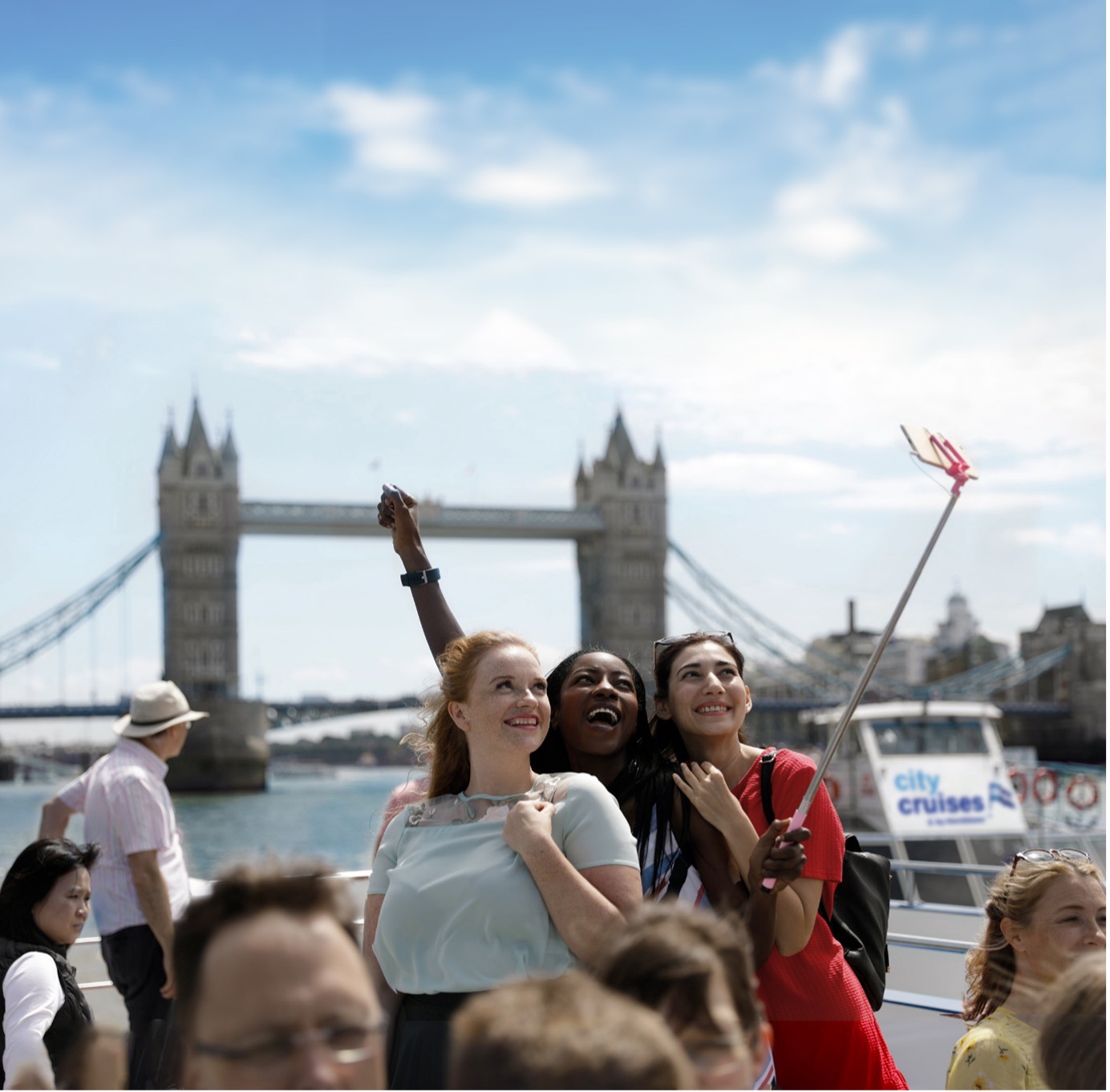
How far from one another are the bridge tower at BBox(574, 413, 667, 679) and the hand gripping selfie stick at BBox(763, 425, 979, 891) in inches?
1695

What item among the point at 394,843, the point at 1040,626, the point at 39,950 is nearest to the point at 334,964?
the point at 394,843

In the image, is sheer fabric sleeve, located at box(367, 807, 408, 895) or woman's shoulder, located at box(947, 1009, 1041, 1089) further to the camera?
sheer fabric sleeve, located at box(367, 807, 408, 895)

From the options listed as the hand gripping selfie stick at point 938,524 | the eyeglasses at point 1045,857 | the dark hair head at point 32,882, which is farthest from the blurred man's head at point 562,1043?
the dark hair head at point 32,882

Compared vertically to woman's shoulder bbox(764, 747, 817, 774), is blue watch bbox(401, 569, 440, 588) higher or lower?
higher

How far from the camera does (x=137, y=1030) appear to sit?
108 centimetres

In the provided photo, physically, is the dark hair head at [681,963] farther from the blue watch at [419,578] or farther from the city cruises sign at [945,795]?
the city cruises sign at [945,795]

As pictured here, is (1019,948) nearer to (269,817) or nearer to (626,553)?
(269,817)

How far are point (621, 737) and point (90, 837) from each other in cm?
153

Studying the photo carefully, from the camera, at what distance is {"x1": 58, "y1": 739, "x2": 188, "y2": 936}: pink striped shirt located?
2910 mm

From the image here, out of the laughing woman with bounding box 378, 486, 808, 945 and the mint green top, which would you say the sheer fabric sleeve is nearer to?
the mint green top

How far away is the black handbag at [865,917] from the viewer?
6.29 ft

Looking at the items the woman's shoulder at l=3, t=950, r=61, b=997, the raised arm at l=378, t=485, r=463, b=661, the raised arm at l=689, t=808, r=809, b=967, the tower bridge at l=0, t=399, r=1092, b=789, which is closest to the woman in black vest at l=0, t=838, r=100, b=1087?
the woman's shoulder at l=3, t=950, r=61, b=997

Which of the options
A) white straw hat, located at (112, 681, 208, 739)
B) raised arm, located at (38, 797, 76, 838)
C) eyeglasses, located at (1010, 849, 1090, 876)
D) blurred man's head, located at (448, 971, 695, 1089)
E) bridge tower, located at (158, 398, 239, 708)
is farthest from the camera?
bridge tower, located at (158, 398, 239, 708)

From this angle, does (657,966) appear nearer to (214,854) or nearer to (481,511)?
(214,854)
